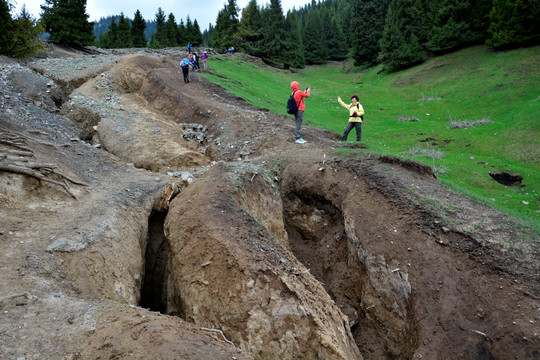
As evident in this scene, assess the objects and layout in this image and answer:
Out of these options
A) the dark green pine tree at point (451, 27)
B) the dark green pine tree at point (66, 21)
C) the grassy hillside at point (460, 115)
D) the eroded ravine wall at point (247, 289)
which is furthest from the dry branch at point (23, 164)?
the dark green pine tree at point (451, 27)

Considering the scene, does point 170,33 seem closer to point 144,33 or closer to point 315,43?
point 144,33

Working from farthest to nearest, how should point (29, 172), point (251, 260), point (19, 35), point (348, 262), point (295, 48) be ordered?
point (295, 48), point (19, 35), point (348, 262), point (29, 172), point (251, 260)

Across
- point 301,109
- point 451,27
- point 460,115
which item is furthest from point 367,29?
point 301,109

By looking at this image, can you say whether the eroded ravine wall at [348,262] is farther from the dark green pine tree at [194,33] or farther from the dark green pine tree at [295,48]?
the dark green pine tree at [194,33]

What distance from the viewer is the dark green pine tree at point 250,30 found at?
173 ft

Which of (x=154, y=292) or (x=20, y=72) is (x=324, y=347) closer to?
(x=154, y=292)

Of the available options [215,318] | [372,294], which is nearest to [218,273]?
[215,318]

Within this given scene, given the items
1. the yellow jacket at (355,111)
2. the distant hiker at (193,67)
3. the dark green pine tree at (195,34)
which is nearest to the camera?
the yellow jacket at (355,111)

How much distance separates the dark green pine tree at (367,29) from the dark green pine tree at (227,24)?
18918 mm

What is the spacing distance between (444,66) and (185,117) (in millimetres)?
32500

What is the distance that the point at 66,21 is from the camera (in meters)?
36.9

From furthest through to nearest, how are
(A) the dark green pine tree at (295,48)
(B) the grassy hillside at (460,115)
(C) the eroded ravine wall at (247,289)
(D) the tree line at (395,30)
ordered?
(A) the dark green pine tree at (295,48), (D) the tree line at (395,30), (B) the grassy hillside at (460,115), (C) the eroded ravine wall at (247,289)

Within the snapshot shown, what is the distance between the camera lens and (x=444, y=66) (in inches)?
1507

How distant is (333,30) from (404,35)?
26.4 m
